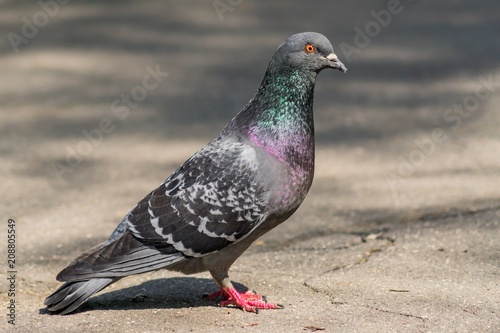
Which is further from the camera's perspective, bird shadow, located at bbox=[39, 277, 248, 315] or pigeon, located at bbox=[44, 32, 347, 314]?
bird shadow, located at bbox=[39, 277, 248, 315]

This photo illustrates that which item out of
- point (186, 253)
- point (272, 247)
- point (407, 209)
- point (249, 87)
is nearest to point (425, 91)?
point (249, 87)

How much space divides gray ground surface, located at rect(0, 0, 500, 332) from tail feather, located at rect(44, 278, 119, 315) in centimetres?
9

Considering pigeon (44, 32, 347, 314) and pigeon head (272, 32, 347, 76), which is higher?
pigeon head (272, 32, 347, 76)

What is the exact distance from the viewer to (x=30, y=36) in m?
10.6

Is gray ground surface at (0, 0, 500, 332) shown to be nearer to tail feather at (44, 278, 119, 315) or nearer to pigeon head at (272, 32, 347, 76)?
tail feather at (44, 278, 119, 315)

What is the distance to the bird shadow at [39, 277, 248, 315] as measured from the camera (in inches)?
160

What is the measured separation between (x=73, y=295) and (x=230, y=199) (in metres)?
1.09

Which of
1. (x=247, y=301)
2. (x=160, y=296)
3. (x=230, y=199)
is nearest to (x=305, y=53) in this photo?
(x=230, y=199)

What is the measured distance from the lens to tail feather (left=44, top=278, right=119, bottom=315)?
3.82 meters

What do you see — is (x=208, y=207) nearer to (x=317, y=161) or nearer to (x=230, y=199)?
(x=230, y=199)

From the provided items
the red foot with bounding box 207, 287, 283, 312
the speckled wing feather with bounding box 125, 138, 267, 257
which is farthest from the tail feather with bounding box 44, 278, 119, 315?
the red foot with bounding box 207, 287, 283, 312

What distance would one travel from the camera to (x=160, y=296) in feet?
14.0

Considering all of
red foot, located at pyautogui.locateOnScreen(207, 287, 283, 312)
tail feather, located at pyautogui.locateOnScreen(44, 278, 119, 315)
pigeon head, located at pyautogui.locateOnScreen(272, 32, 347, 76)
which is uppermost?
pigeon head, located at pyautogui.locateOnScreen(272, 32, 347, 76)

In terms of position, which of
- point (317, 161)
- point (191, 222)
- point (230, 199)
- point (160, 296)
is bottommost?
point (160, 296)
